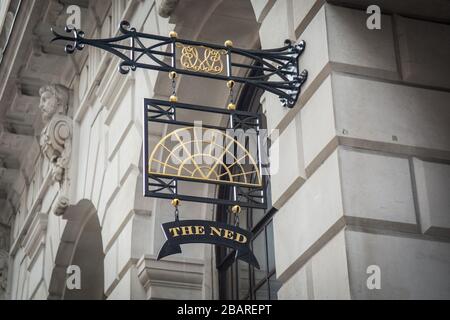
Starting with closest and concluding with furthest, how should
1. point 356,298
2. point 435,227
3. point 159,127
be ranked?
point 356,298, point 435,227, point 159,127

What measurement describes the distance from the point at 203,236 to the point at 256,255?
12.1ft

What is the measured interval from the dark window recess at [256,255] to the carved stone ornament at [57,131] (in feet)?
15.4

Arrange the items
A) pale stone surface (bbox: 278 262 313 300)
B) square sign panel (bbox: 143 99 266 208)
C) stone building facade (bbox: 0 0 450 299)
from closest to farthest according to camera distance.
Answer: stone building facade (bbox: 0 0 450 299) → pale stone surface (bbox: 278 262 313 300) → square sign panel (bbox: 143 99 266 208)

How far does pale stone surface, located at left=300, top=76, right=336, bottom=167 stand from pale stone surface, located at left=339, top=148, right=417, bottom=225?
0.93ft

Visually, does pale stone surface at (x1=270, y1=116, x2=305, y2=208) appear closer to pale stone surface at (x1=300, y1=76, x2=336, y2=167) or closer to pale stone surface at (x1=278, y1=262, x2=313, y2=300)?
pale stone surface at (x1=300, y1=76, x2=336, y2=167)

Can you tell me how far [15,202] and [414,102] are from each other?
1523 centimetres

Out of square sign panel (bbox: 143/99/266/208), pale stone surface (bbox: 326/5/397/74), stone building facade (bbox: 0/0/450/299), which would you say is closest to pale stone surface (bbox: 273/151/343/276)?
stone building facade (bbox: 0/0/450/299)

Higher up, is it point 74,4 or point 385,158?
point 74,4

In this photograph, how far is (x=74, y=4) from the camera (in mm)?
16641

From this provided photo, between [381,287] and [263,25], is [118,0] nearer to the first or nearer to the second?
[263,25]

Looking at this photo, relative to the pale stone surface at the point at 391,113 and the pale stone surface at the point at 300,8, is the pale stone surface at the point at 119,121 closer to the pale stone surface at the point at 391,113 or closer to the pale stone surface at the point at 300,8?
the pale stone surface at the point at 300,8

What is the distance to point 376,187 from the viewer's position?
26.6 feet

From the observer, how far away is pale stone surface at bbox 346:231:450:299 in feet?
25.1

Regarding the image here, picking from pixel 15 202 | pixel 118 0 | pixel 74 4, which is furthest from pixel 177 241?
pixel 15 202
